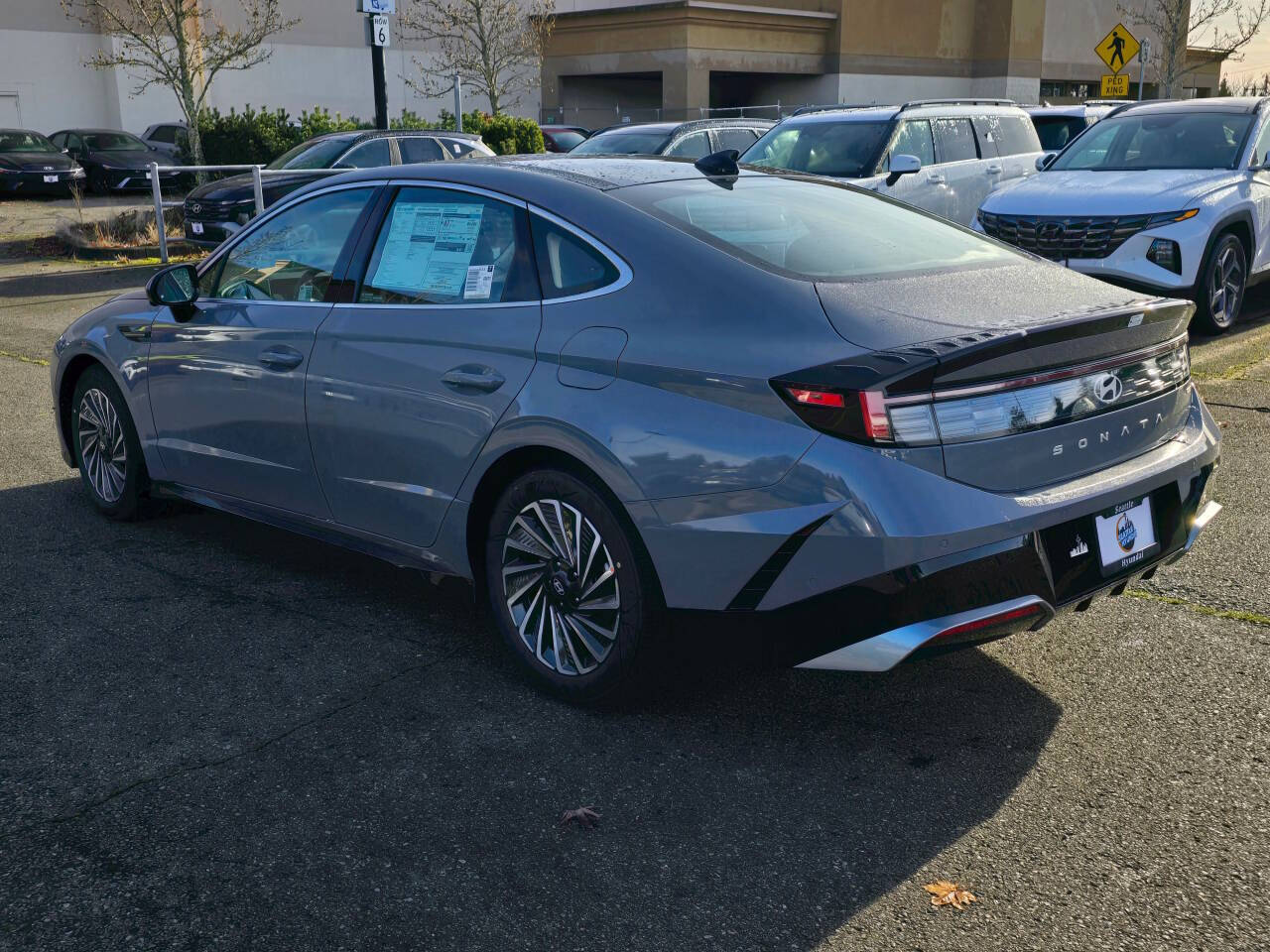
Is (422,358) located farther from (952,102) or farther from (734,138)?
(734,138)

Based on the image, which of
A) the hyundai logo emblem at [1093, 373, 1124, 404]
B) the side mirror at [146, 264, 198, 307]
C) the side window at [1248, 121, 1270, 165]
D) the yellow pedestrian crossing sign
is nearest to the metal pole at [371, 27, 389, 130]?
the yellow pedestrian crossing sign

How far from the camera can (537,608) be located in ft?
13.8

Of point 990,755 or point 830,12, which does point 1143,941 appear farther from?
point 830,12

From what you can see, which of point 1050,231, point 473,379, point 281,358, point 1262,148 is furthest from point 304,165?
point 473,379

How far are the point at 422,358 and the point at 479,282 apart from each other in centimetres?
32

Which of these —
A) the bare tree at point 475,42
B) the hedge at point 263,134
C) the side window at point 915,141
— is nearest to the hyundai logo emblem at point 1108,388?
the side window at point 915,141

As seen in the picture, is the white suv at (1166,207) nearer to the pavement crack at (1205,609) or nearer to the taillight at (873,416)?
the pavement crack at (1205,609)

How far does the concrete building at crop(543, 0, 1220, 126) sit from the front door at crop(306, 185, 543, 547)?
3588 cm

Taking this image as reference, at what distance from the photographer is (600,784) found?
363cm

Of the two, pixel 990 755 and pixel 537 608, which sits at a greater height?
pixel 537 608

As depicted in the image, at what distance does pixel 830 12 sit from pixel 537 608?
43.3 m

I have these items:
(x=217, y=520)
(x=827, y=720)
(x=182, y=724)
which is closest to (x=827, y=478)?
(x=827, y=720)

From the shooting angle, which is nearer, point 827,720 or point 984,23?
point 827,720

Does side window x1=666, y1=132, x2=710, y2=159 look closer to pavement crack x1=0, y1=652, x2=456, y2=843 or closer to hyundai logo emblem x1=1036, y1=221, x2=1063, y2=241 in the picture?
hyundai logo emblem x1=1036, y1=221, x2=1063, y2=241
